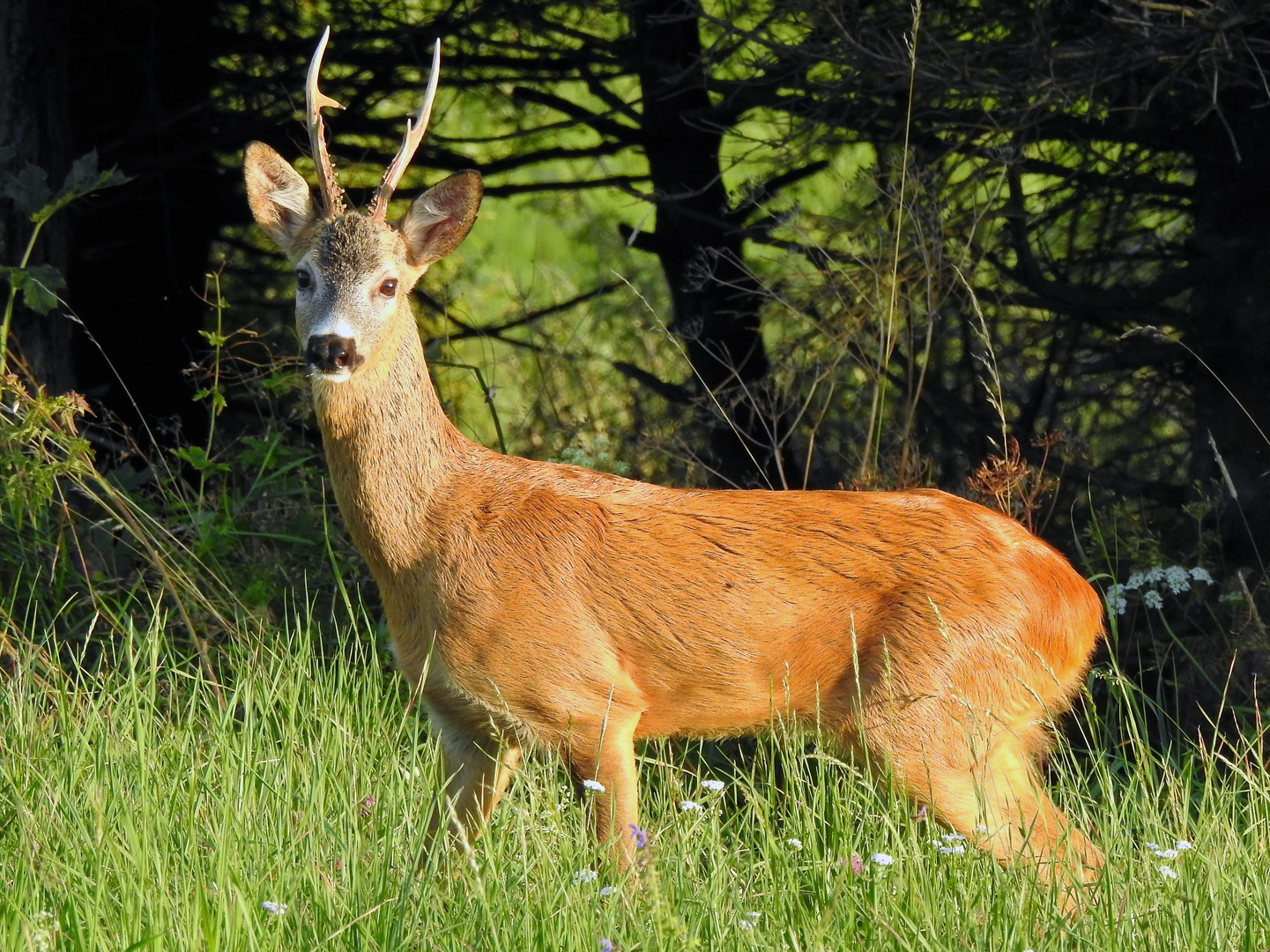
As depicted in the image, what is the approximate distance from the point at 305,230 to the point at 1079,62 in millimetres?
2578

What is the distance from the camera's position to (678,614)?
3.92 m

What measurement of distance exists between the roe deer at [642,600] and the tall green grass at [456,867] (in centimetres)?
18

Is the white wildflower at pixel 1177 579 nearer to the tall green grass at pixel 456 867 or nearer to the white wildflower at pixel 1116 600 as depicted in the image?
the white wildflower at pixel 1116 600

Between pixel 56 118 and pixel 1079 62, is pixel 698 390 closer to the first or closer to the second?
pixel 1079 62

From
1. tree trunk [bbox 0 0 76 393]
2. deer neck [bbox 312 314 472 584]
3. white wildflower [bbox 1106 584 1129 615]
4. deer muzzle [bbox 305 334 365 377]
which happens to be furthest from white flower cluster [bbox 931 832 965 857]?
tree trunk [bbox 0 0 76 393]

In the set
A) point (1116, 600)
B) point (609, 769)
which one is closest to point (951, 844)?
point (609, 769)

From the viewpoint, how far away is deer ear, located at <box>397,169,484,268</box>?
13.7 feet

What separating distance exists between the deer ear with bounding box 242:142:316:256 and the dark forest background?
65cm

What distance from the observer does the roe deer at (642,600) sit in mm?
3762

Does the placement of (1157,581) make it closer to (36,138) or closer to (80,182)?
(80,182)

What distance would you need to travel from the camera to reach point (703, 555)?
398 centimetres

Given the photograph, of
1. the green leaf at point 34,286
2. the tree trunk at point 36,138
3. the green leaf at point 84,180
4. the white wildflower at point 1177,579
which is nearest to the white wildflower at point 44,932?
the green leaf at point 34,286

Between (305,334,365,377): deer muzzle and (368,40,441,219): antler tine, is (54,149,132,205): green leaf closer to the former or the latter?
(368,40,441,219): antler tine

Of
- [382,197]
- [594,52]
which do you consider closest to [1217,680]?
[382,197]
